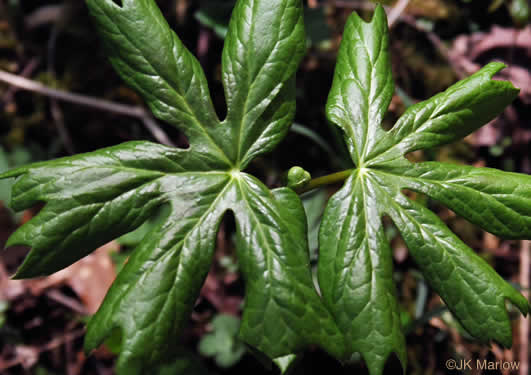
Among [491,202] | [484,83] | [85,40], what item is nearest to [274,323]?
[491,202]

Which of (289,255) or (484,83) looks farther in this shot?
(484,83)

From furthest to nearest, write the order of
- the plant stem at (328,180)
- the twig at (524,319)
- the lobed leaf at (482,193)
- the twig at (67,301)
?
the twig at (67,301) < the twig at (524,319) < the plant stem at (328,180) < the lobed leaf at (482,193)

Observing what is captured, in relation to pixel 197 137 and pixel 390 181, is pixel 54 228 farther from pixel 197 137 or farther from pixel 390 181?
pixel 390 181

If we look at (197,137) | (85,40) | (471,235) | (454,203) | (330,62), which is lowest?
(471,235)

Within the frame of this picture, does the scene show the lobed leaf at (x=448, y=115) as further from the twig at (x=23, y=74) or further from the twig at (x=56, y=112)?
the twig at (x=23, y=74)

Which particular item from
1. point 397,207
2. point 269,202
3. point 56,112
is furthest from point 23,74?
point 397,207

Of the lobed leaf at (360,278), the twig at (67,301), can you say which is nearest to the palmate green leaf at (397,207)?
the lobed leaf at (360,278)

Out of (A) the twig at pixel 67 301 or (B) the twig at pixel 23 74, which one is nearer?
(A) the twig at pixel 67 301
